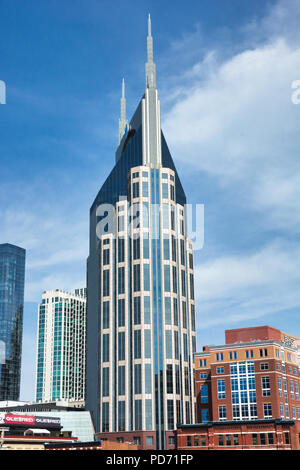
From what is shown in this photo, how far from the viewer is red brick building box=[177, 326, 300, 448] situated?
161m

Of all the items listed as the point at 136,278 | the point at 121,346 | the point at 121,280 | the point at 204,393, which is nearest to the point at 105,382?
the point at 121,346

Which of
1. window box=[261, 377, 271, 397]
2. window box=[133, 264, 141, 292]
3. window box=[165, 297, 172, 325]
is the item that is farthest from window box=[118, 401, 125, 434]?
window box=[261, 377, 271, 397]

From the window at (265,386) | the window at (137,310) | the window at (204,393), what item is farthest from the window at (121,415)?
the window at (265,386)

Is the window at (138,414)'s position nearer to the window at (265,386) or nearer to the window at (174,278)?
the window at (174,278)

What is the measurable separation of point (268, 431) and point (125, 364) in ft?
168

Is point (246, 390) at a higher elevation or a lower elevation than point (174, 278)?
lower

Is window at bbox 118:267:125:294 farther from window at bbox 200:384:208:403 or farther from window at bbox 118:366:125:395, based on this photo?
window at bbox 200:384:208:403

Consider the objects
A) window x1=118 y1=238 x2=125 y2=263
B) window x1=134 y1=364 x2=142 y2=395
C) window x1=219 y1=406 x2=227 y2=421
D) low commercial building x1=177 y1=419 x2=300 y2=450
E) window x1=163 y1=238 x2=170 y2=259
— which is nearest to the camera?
low commercial building x1=177 y1=419 x2=300 y2=450

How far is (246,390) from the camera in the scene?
6781 inches

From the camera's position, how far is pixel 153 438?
578ft

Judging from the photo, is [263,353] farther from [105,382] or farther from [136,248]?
[136,248]

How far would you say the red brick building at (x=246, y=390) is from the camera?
16138cm

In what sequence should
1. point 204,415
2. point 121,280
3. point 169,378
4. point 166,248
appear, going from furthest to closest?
point 166,248
point 121,280
point 204,415
point 169,378
